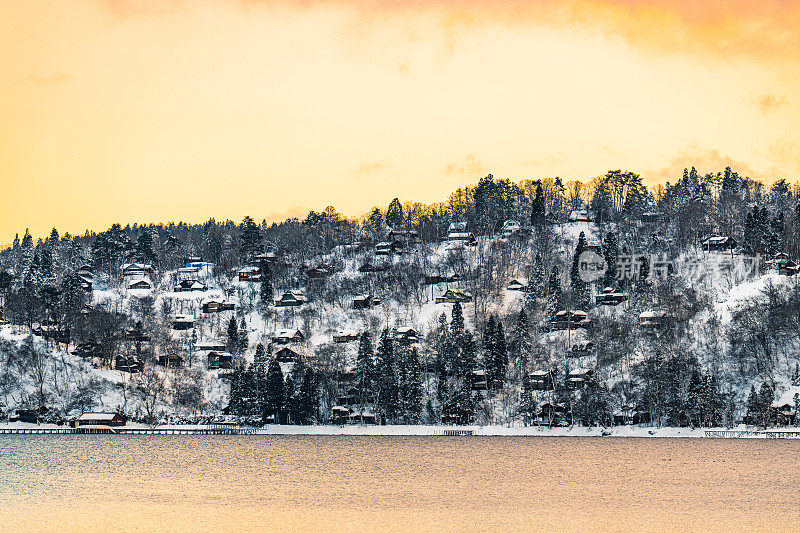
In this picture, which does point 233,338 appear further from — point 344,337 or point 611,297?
point 611,297

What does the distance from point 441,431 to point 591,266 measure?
5077cm

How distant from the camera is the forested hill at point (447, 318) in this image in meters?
107

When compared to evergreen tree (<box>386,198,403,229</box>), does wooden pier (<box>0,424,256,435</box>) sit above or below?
below

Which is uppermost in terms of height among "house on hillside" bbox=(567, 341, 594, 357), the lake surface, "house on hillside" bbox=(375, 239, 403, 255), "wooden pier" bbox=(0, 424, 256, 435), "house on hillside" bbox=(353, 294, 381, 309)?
"house on hillside" bbox=(375, 239, 403, 255)

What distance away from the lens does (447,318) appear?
444ft

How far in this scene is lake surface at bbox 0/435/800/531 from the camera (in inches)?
1950

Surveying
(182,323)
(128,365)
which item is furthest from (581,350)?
(128,365)

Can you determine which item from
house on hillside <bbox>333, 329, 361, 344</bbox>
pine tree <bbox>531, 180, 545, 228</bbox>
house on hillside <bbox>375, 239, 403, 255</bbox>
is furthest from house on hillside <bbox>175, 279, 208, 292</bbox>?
pine tree <bbox>531, 180, 545, 228</bbox>

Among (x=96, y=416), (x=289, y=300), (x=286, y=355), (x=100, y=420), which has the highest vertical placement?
(x=289, y=300)

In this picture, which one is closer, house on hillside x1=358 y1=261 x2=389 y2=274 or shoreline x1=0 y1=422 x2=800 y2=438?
shoreline x1=0 y1=422 x2=800 y2=438

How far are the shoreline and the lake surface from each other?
406 centimetres

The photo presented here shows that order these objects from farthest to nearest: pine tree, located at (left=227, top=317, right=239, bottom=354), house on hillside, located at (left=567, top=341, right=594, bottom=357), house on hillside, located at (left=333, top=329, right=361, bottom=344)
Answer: house on hillside, located at (left=333, top=329, right=361, bottom=344) < pine tree, located at (left=227, top=317, right=239, bottom=354) < house on hillside, located at (left=567, top=341, right=594, bottom=357)

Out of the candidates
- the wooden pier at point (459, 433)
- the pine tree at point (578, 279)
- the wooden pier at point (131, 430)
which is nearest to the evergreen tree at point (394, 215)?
the pine tree at point (578, 279)

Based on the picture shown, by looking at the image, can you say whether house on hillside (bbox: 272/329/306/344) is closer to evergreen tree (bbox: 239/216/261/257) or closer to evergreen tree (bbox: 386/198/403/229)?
evergreen tree (bbox: 239/216/261/257)
